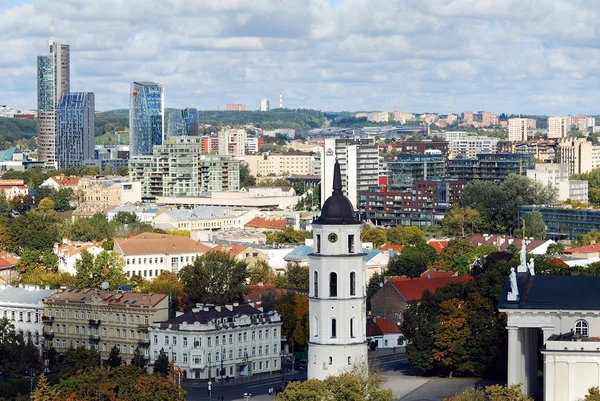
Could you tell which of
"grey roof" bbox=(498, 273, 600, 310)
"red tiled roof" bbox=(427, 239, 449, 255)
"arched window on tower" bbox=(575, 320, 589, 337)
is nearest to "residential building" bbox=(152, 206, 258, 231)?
"red tiled roof" bbox=(427, 239, 449, 255)

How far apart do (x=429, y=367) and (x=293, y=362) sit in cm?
1008

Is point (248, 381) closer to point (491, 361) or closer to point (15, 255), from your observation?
point (491, 361)

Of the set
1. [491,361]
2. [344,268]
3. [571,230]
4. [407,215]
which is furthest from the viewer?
[407,215]

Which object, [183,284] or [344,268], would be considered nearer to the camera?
[344,268]

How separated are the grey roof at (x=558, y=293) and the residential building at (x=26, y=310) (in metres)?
32.8

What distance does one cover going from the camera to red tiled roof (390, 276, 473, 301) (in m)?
103

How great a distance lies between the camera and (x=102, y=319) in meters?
93.0

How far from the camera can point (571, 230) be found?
168 metres

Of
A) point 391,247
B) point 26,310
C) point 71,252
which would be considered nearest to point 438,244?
point 391,247

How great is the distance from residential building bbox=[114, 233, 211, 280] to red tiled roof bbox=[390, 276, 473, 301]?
25.4 meters

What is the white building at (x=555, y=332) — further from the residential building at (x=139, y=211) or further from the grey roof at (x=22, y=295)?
the residential building at (x=139, y=211)

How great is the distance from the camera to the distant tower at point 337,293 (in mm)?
67688

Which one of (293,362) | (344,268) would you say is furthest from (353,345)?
(293,362)

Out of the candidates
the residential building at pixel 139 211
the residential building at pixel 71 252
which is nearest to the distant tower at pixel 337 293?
the residential building at pixel 71 252
